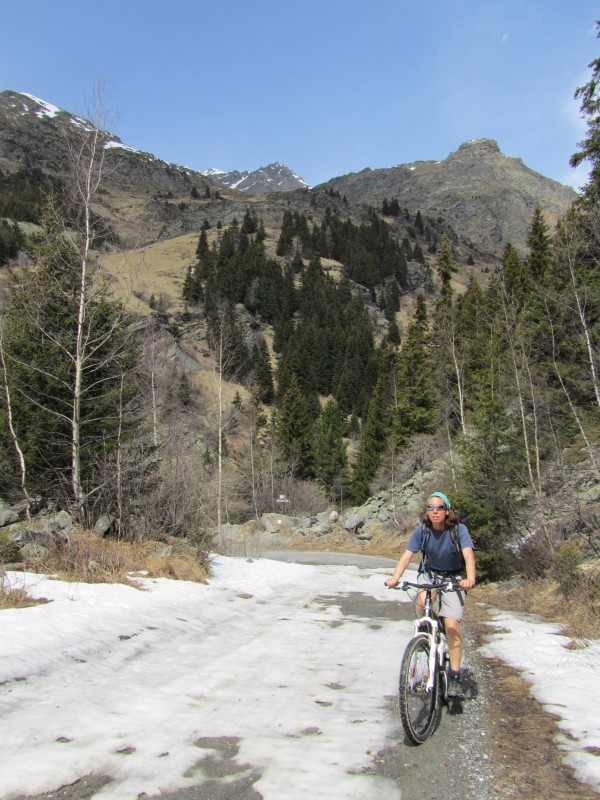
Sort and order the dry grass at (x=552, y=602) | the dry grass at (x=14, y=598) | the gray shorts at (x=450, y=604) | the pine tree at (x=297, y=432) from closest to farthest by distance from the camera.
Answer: the gray shorts at (x=450, y=604) → the dry grass at (x=14, y=598) → the dry grass at (x=552, y=602) → the pine tree at (x=297, y=432)

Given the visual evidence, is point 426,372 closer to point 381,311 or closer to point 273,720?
point 273,720

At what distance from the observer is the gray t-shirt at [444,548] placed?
5.08 metres

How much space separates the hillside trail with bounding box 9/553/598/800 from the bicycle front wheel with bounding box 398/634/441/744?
11cm

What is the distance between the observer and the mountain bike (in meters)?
4.08

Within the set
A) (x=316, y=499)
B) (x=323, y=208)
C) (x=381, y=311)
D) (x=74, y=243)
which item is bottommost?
(x=316, y=499)

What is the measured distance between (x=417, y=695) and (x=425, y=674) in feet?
0.65

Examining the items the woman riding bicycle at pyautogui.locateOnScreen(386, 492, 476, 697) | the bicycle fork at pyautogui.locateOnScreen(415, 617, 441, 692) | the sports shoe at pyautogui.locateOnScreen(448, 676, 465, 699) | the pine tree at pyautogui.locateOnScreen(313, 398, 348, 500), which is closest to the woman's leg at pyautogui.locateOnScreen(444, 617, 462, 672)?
the woman riding bicycle at pyautogui.locateOnScreen(386, 492, 476, 697)

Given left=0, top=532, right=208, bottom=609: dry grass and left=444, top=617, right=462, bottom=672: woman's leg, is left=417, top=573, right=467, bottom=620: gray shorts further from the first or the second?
left=0, top=532, right=208, bottom=609: dry grass

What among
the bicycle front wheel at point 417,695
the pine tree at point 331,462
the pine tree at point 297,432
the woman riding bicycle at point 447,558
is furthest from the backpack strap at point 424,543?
the pine tree at point 297,432

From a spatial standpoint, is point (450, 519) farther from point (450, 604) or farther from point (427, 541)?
point (450, 604)

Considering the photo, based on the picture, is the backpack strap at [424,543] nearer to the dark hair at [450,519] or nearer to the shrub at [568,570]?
the dark hair at [450,519]

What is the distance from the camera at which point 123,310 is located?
42.1 feet

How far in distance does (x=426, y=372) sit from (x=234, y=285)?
62.9 m

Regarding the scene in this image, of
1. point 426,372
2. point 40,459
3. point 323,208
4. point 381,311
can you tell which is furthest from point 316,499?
point 323,208
